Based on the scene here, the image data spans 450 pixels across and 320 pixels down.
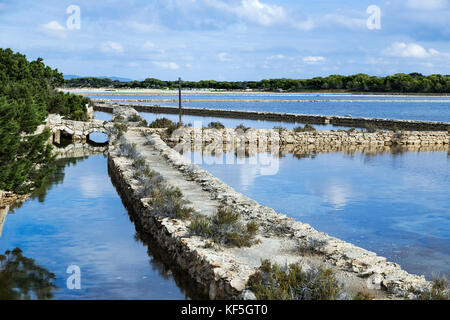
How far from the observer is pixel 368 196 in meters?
13.2

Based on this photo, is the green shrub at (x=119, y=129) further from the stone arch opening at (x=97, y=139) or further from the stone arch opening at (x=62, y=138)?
the stone arch opening at (x=62, y=138)

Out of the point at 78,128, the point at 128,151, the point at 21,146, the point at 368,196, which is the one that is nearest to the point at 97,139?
the point at 78,128

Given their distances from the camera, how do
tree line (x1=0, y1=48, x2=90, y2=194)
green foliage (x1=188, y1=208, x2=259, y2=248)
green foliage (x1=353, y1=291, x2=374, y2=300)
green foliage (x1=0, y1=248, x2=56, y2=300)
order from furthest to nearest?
A: tree line (x1=0, y1=48, x2=90, y2=194) → green foliage (x1=188, y1=208, x2=259, y2=248) → green foliage (x1=0, y1=248, x2=56, y2=300) → green foliage (x1=353, y1=291, x2=374, y2=300)

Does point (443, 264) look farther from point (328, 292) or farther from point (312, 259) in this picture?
point (328, 292)

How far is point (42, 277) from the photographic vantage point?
7.81 metres

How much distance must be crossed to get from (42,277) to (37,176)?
14.4 ft

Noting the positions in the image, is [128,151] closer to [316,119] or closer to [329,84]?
[316,119]

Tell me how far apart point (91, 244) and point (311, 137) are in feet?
62.3

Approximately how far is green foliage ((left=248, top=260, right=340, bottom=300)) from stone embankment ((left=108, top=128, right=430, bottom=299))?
144 millimetres

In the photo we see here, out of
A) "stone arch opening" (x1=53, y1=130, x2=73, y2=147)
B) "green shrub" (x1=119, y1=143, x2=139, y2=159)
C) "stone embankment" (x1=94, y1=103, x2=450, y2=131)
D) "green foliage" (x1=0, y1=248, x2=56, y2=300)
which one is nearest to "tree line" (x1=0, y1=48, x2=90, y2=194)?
"green foliage" (x1=0, y1=248, x2=56, y2=300)

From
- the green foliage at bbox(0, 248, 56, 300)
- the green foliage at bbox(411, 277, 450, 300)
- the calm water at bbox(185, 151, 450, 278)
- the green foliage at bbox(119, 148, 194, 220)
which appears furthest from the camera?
the calm water at bbox(185, 151, 450, 278)

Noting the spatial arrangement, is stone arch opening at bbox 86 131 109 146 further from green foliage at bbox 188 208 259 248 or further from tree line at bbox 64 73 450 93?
tree line at bbox 64 73 450 93

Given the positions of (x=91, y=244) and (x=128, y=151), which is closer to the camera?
(x=91, y=244)

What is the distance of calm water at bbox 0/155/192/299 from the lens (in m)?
7.30
